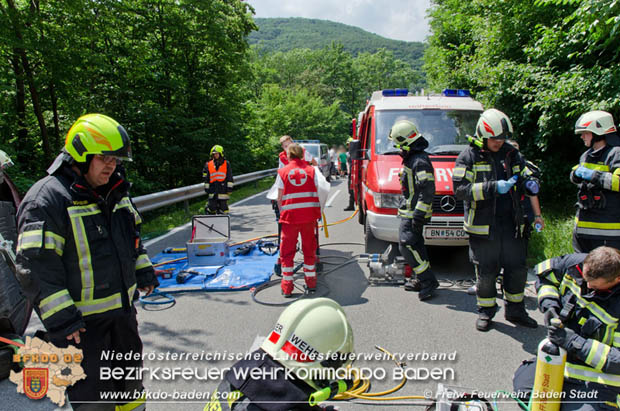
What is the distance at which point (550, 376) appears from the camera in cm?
260

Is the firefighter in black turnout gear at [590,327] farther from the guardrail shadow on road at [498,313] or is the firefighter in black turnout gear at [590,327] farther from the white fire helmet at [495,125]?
the white fire helmet at [495,125]

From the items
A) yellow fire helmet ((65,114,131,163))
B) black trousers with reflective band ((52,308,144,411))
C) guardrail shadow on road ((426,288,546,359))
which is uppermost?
yellow fire helmet ((65,114,131,163))

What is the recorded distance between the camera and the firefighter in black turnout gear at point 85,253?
7.11 ft

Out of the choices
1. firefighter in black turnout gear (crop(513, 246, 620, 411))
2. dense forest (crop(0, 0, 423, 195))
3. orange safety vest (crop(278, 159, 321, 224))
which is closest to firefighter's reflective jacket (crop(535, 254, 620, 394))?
firefighter in black turnout gear (crop(513, 246, 620, 411))

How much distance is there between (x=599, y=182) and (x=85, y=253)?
4.66m

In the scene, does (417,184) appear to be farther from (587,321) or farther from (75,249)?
(75,249)

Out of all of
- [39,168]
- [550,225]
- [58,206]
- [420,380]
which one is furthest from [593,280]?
[39,168]

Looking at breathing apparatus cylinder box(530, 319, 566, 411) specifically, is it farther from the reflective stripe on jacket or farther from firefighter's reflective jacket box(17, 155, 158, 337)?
the reflective stripe on jacket

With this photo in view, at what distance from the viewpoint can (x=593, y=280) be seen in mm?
2582

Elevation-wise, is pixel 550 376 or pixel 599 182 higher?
pixel 599 182

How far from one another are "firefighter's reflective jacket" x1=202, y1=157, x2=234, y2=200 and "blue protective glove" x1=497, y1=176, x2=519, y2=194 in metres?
6.48

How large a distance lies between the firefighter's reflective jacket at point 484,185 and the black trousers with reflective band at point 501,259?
0.09 meters

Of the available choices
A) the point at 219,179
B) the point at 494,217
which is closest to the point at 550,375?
the point at 494,217

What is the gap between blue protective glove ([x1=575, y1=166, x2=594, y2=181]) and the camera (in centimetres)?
421
